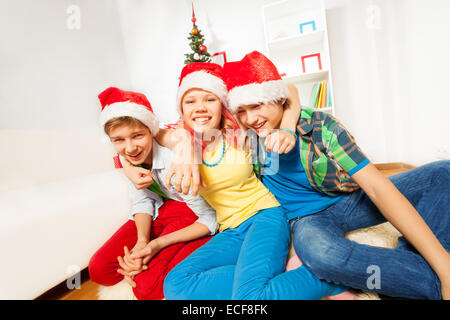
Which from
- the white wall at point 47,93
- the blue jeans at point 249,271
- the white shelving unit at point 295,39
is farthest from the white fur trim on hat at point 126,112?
the white shelving unit at point 295,39

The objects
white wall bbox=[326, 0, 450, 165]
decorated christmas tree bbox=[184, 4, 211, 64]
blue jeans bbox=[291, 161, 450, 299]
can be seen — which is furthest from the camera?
decorated christmas tree bbox=[184, 4, 211, 64]

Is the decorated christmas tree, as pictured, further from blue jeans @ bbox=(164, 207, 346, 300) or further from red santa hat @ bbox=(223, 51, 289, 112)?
blue jeans @ bbox=(164, 207, 346, 300)

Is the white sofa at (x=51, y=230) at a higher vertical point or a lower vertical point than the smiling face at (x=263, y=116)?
lower

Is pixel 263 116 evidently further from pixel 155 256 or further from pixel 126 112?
pixel 155 256

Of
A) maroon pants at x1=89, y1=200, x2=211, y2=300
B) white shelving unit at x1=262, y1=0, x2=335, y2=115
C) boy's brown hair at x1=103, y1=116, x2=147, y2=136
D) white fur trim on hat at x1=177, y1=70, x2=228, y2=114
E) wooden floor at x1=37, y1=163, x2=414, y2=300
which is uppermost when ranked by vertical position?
white shelving unit at x1=262, y1=0, x2=335, y2=115

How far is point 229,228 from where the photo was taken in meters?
0.80

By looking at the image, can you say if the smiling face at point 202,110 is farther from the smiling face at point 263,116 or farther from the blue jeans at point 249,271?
the blue jeans at point 249,271

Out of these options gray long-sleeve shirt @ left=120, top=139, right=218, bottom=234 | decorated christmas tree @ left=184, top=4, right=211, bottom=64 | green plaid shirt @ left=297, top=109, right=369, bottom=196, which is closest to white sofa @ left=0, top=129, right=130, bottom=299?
gray long-sleeve shirt @ left=120, top=139, right=218, bottom=234

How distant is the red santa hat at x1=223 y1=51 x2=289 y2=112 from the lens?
27.2 inches

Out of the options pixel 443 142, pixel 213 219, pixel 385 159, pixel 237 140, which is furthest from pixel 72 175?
pixel 385 159

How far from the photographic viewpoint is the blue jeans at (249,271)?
56 cm

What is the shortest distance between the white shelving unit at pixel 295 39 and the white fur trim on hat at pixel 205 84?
151 centimetres

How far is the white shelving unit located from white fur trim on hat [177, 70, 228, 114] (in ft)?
4.95

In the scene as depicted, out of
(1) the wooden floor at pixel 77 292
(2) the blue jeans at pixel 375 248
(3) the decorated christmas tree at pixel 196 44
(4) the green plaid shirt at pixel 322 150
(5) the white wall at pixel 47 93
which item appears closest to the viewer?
(2) the blue jeans at pixel 375 248
